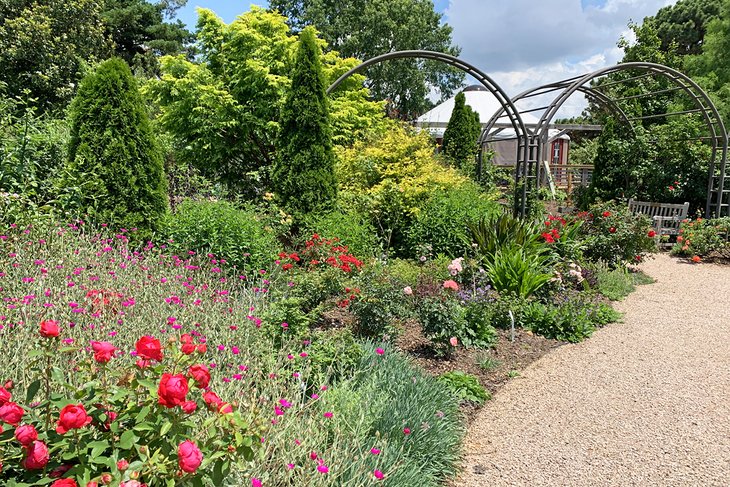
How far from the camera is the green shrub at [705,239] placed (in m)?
8.22

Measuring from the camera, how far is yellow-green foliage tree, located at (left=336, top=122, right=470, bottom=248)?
678 cm

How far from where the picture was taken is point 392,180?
718 centimetres

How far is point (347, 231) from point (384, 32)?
2074cm

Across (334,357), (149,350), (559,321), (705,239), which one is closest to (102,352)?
(149,350)

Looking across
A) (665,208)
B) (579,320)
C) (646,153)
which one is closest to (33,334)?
(579,320)

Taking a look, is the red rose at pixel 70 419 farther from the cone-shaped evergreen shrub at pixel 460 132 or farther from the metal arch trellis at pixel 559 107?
the cone-shaped evergreen shrub at pixel 460 132

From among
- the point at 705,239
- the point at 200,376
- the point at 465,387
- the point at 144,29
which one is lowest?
the point at 465,387

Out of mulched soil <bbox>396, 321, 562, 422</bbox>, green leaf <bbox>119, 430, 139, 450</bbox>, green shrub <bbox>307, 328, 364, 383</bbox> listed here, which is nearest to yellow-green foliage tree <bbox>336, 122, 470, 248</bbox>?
mulched soil <bbox>396, 321, 562, 422</bbox>

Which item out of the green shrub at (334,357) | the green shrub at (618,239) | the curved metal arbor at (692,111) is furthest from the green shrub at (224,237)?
the curved metal arbor at (692,111)

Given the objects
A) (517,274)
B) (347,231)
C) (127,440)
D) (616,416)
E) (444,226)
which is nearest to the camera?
(127,440)

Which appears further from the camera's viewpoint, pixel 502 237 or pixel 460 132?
pixel 460 132

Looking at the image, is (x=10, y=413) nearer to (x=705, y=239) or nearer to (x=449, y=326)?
(x=449, y=326)

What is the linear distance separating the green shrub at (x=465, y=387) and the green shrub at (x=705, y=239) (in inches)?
274

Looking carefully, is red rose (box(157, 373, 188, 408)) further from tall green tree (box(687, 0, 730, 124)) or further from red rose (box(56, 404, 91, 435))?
tall green tree (box(687, 0, 730, 124))
